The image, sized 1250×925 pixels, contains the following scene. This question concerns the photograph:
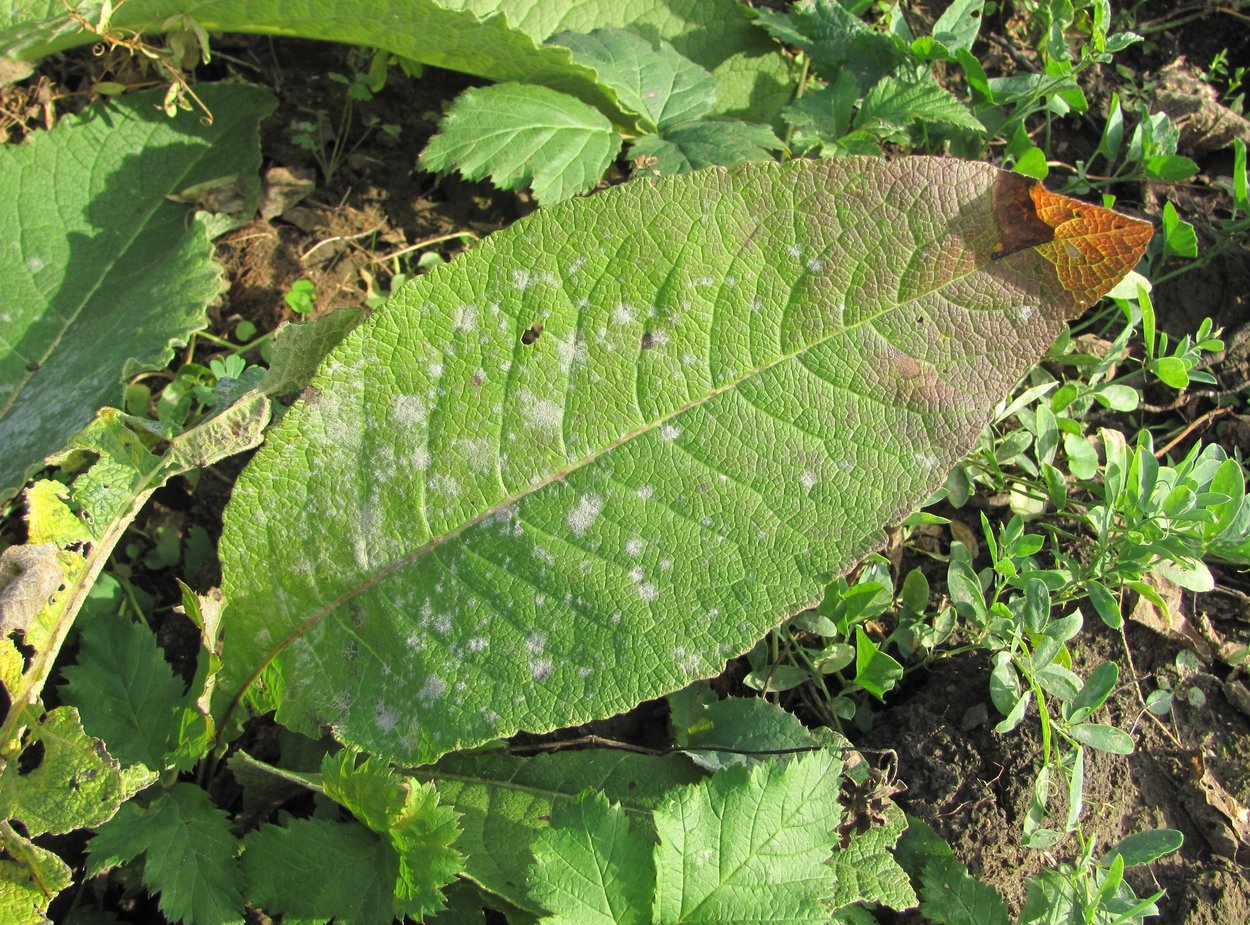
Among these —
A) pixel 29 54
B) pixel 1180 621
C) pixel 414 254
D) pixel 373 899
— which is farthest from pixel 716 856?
pixel 29 54

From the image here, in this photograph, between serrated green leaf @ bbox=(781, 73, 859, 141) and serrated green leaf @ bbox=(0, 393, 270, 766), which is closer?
serrated green leaf @ bbox=(0, 393, 270, 766)

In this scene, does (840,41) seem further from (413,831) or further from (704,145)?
(413,831)

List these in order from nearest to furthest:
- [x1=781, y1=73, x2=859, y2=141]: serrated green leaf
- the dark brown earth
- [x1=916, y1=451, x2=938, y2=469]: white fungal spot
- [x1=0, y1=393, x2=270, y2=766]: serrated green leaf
→ [x1=916, y1=451, x2=938, y2=469]: white fungal spot, [x1=0, y1=393, x2=270, y2=766]: serrated green leaf, the dark brown earth, [x1=781, y1=73, x2=859, y2=141]: serrated green leaf

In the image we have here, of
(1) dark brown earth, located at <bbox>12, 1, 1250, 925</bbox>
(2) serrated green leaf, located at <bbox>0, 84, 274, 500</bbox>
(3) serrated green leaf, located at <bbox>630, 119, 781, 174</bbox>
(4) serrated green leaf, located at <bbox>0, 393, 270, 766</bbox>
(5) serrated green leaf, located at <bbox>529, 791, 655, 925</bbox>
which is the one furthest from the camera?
(3) serrated green leaf, located at <bbox>630, 119, 781, 174</bbox>

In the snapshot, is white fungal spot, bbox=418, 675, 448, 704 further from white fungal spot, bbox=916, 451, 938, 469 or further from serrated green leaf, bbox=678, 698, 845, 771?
white fungal spot, bbox=916, 451, 938, 469

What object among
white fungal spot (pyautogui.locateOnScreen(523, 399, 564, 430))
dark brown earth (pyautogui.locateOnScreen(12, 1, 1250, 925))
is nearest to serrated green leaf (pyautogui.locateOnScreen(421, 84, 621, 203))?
dark brown earth (pyautogui.locateOnScreen(12, 1, 1250, 925))

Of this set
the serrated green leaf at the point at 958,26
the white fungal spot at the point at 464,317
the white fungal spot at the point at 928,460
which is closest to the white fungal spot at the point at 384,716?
the white fungal spot at the point at 464,317

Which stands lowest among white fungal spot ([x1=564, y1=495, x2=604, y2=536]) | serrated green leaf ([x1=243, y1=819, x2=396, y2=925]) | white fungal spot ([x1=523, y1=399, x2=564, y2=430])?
serrated green leaf ([x1=243, y1=819, x2=396, y2=925])
